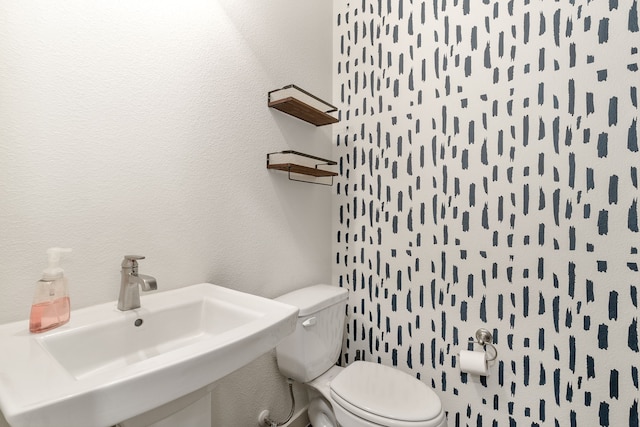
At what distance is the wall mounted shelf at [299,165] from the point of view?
133cm

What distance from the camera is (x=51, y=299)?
0.71 meters

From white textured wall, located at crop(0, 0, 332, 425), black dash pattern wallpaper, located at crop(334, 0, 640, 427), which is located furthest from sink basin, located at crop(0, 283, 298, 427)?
black dash pattern wallpaper, located at crop(334, 0, 640, 427)

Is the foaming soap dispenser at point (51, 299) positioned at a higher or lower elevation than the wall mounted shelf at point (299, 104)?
lower

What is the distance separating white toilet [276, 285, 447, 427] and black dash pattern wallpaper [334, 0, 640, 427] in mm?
286

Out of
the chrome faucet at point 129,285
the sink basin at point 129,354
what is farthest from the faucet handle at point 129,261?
the sink basin at point 129,354

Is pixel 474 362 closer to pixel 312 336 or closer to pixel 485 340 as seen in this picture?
pixel 485 340

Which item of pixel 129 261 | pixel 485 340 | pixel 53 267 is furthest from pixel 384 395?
pixel 53 267

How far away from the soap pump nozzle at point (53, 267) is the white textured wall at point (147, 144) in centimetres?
8

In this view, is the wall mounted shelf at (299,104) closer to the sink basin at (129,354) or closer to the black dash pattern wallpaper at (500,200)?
the black dash pattern wallpaper at (500,200)

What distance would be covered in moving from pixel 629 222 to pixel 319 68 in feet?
4.97

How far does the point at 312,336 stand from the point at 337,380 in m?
0.20

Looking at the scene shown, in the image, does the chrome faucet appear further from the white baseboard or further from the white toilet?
the white baseboard

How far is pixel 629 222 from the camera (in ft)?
3.79

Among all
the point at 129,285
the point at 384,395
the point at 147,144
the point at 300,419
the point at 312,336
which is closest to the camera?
the point at 129,285
